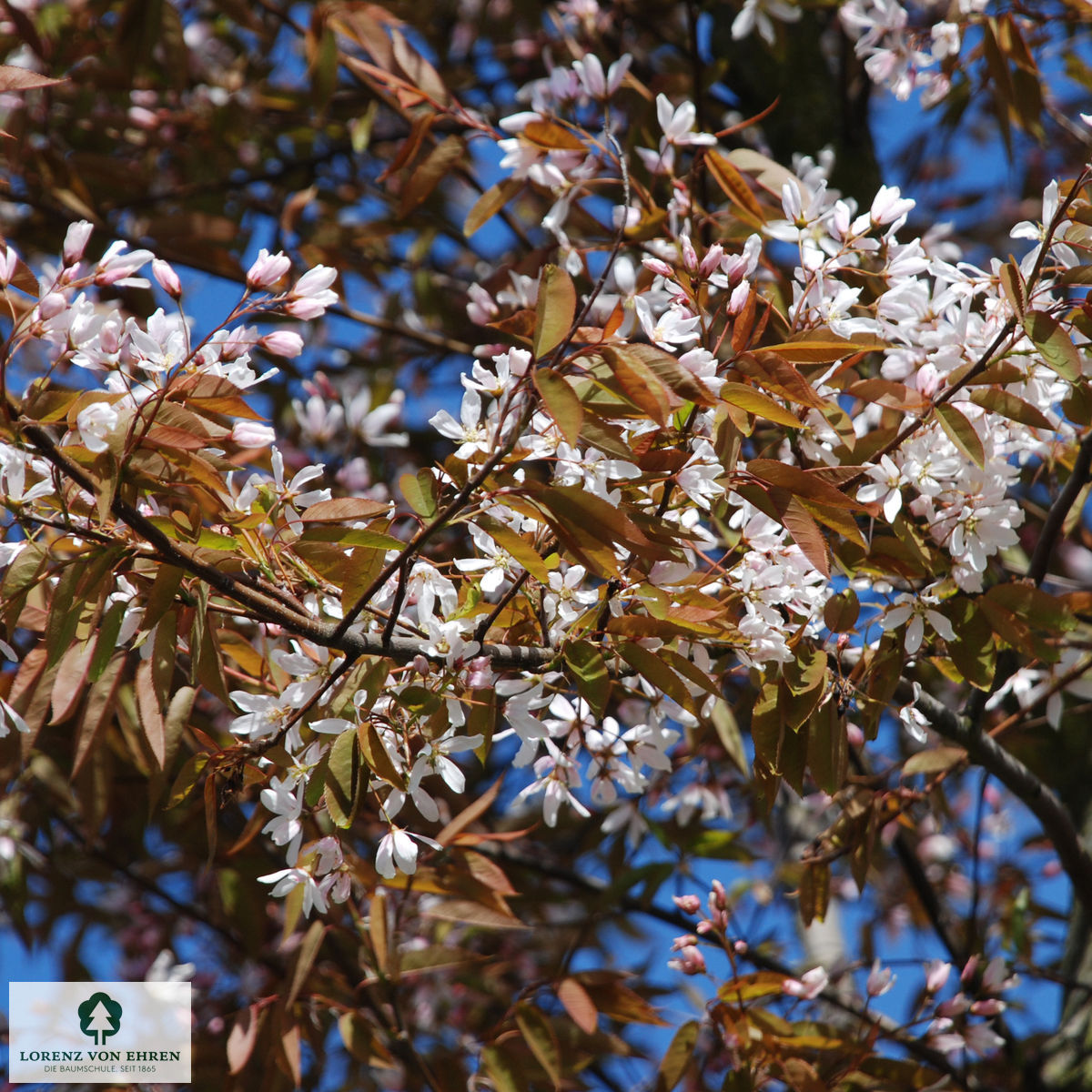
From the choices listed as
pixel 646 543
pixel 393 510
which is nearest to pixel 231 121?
pixel 393 510

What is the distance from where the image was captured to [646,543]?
3.58 feet

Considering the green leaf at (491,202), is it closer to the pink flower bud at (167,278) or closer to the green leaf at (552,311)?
the pink flower bud at (167,278)

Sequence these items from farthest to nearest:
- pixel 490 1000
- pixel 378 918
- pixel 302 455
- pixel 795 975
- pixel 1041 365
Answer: pixel 490 1000 < pixel 302 455 < pixel 795 975 < pixel 378 918 < pixel 1041 365

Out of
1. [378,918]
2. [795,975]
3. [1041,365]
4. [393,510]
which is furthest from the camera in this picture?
[795,975]

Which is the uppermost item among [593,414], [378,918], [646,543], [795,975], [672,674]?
[593,414]

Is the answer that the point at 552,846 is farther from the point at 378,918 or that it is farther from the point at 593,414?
the point at 593,414

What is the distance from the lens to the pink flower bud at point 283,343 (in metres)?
1.35

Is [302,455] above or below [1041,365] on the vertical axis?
above

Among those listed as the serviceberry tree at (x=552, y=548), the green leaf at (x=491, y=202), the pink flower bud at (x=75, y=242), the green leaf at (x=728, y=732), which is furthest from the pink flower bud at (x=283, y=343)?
the green leaf at (x=728, y=732)

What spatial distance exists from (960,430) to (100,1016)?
196 centimetres

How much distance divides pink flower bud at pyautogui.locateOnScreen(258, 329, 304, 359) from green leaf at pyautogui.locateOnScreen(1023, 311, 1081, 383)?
0.84 metres

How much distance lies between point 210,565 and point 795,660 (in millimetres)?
658

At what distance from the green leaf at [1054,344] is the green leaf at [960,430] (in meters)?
0.11

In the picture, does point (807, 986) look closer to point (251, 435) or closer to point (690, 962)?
point (690, 962)
